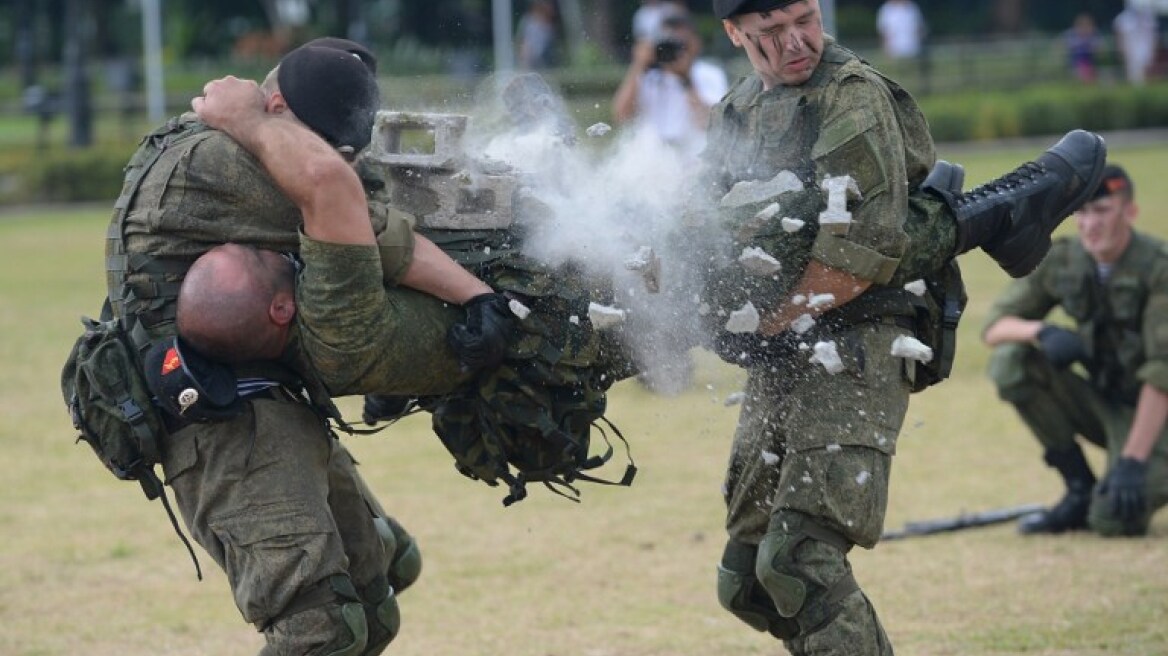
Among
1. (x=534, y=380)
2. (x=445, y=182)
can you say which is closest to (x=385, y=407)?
(x=534, y=380)

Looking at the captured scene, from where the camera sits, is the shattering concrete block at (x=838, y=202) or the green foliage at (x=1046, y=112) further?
the green foliage at (x=1046, y=112)

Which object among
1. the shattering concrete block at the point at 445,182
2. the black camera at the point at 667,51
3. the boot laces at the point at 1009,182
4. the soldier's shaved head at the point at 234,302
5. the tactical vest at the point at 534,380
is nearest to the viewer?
the soldier's shaved head at the point at 234,302

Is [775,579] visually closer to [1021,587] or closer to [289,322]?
[289,322]

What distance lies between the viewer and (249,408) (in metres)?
5.02

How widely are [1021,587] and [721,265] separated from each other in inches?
114

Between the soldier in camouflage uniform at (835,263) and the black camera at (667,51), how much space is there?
4.37 m

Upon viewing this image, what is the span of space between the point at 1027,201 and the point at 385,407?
208cm

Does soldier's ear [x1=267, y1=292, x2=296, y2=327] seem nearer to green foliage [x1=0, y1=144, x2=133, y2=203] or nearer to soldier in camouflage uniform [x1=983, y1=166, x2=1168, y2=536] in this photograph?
soldier in camouflage uniform [x1=983, y1=166, x2=1168, y2=536]

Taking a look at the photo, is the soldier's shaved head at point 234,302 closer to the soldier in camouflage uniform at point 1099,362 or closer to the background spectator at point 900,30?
the soldier in camouflage uniform at point 1099,362

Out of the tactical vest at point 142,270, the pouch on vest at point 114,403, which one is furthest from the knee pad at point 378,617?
the tactical vest at point 142,270

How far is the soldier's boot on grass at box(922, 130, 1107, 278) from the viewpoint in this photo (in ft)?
17.6

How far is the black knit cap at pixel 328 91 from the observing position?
4895 mm

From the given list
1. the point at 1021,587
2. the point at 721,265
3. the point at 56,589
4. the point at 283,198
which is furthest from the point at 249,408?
the point at 1021,587

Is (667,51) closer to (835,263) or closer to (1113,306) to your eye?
(1113,306)
